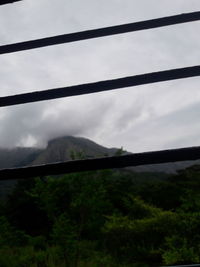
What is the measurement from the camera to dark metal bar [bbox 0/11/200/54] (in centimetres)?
90

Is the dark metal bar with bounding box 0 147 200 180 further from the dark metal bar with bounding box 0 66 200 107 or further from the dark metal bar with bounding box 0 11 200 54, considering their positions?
the dark metal bar with bounding box 0 11 200 54

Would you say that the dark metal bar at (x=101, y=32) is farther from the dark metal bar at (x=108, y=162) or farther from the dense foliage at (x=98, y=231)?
the dense foliage at (x=98, y=231)

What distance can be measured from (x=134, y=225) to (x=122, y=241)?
0.58 metres

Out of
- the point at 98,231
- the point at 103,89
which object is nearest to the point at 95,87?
the point at 103,89

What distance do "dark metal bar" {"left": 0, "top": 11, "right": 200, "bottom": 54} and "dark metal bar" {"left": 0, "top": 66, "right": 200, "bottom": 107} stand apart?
15 cm

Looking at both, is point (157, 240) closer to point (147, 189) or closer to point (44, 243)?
point (44, 243)

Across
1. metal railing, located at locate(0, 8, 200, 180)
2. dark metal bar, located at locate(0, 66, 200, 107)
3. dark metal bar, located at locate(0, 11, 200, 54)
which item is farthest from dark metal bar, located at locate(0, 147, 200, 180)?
dark metal bar, located at locate(0, 11, 200, 54)

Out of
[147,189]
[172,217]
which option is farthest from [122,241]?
[147,189]

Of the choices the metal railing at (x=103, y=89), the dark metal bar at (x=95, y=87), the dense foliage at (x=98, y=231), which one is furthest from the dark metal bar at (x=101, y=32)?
the dense foliage at (x=98, y=231)

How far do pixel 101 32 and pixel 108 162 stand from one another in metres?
0.37

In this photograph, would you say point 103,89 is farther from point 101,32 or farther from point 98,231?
point 98,231

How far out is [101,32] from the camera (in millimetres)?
922

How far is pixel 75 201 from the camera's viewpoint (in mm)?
7066

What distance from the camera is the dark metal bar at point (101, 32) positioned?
0.90 metres
